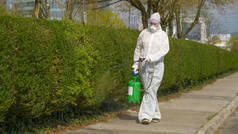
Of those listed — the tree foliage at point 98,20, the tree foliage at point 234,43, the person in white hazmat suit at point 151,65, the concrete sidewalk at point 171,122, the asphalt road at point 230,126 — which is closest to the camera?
the concrete sidewalk at point 171,122

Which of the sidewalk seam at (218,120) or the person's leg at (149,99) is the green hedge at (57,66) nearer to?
the person's leg at (149,99)

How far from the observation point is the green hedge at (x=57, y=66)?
5.07m

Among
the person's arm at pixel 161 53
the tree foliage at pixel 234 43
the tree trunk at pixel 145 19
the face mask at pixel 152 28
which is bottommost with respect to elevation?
the tree foliage at pixel 234 43

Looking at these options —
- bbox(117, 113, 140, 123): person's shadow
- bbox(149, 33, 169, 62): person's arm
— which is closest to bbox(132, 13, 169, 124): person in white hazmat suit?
bbox(149, 33, 169, 62): person's arm

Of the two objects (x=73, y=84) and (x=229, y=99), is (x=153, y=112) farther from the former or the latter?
(x=229, y=99)

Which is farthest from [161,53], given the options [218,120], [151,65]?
[218,120]

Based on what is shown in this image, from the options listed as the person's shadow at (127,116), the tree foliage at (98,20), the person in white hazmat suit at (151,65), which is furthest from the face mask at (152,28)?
the tree foliage at (98,20)

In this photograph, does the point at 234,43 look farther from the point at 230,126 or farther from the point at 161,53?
the point at 161,53

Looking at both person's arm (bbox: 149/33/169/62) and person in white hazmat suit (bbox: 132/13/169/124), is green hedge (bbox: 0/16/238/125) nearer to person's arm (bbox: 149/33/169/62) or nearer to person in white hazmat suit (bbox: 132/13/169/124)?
person in white hazmat suit (bbox: 132/13/169/124)

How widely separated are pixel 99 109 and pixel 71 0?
6.10 metres

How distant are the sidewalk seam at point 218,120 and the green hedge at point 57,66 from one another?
2.14m

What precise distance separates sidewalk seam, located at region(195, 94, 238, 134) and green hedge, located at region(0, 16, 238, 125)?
84.1 inches

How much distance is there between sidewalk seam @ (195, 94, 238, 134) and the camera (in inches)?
269

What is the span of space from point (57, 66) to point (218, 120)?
4.01 meters
